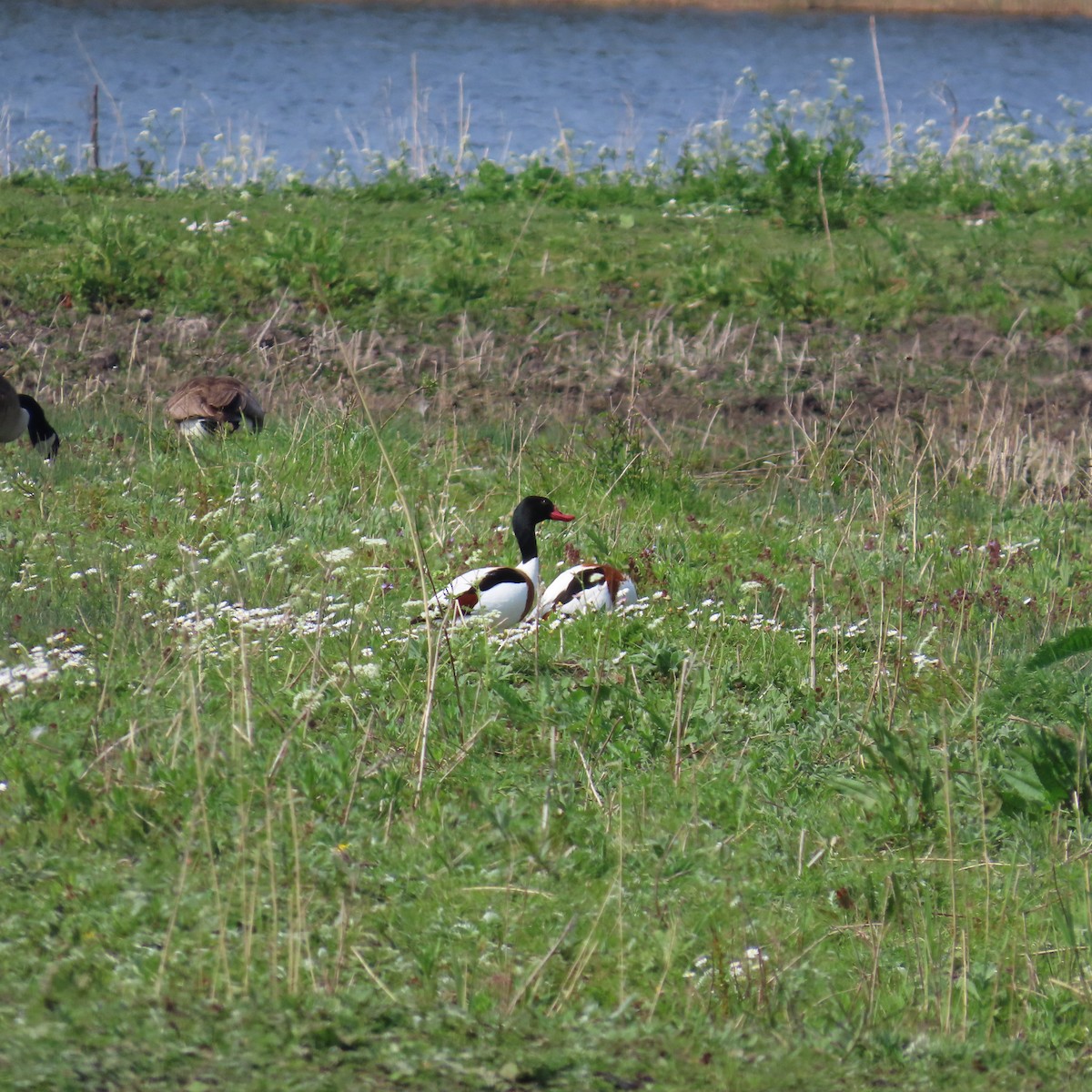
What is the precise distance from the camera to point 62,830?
3.94 meters

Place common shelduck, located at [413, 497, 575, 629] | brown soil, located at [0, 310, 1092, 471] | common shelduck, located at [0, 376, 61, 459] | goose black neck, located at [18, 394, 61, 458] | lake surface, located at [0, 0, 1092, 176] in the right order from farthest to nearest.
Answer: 1. lake surface, located at [0, 0, 1092, 176]
2. brown soil, located at [0, 310, 1092, 471]
3. goose black neck, located at [18, 394, 61, 458]
4. common shelduck, located at [0, 376, 61, 459]
5. common shelduck, located at [413, 497, 575, 629]

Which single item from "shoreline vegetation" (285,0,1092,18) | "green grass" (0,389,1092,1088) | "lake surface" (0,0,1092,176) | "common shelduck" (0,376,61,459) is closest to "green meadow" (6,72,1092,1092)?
"green grass" (0,389,1092,1088)

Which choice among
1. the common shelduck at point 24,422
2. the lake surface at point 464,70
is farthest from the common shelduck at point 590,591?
the lake surface at point 464,70

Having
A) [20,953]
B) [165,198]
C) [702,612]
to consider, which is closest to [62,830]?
[20,953]

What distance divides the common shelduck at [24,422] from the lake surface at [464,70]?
30.6ft

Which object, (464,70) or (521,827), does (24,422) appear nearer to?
(521,827)

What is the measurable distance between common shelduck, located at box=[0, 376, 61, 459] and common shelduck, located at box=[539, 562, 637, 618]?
136 inches

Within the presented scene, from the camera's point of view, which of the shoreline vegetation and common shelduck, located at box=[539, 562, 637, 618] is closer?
common shelduck, located at box=[539, 562, 637, 618]

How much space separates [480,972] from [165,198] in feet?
44.6

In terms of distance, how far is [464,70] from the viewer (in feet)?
93.9

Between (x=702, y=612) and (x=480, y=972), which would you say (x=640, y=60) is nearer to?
(x=702, y=612)

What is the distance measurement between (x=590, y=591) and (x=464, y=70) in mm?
24271

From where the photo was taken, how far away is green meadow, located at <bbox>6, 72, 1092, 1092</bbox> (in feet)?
11.0

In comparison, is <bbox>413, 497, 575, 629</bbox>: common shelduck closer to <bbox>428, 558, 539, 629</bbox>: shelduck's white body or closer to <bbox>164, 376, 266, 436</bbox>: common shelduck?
<bbox>428, 558, 539, 629</bbox>: shelduck's white body
